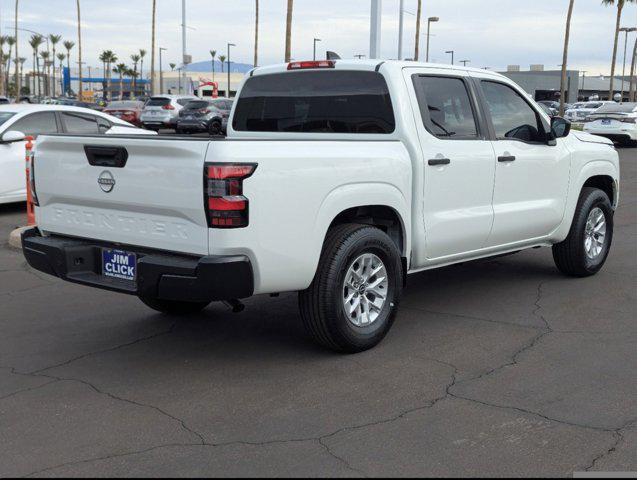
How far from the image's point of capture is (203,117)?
3061cm

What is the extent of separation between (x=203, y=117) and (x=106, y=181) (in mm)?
26097

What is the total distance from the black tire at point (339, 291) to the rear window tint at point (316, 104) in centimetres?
94

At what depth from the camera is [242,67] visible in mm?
167500

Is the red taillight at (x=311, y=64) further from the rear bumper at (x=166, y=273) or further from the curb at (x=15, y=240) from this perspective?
the curb at (x=15, y=240)

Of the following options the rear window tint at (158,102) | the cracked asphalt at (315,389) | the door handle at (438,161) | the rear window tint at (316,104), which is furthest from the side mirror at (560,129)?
the rear window tint at (158,102)

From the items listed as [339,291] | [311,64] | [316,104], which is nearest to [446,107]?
[316,104]

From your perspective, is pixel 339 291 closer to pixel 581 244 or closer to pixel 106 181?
A: pixel 106 181

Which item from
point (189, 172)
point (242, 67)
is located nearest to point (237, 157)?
point (189, 172)

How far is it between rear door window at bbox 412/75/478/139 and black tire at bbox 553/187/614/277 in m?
1.84

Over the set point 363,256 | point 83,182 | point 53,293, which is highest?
point 83,182

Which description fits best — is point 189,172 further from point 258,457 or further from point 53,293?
point 53,293

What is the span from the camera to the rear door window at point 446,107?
234 inches

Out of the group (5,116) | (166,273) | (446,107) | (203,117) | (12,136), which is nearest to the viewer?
(166,273)

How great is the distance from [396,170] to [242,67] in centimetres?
16663
